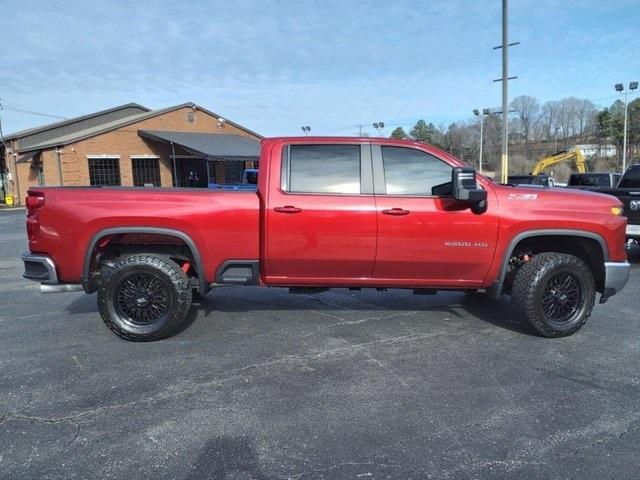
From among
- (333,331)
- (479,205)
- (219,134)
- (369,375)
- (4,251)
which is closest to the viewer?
(369,375)

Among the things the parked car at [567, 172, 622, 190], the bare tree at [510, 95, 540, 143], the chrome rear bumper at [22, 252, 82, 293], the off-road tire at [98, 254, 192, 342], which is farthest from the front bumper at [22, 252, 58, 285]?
the bare tree at [510, 95, 540, 143]

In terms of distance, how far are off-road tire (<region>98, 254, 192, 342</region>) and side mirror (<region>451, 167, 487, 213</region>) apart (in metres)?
2.75

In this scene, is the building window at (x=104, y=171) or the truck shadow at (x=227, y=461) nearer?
the truck shadow at (x=227, y=461)

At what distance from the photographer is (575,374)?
14.1 ft

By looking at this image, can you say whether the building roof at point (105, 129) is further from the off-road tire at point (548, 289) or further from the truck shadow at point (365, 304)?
the off-road tire at point (548, 289)

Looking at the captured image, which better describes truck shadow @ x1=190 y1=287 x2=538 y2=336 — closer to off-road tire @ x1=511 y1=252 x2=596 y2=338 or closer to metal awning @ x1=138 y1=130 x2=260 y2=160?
off-road tire @ x1=511 y1=252 x2=596 y2=338

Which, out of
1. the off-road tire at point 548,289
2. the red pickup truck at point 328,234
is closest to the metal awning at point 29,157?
the red pickup truck at point 328,234

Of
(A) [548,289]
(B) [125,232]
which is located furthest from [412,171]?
(B) [125,232]

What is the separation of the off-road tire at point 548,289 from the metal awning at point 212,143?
26.7 metres

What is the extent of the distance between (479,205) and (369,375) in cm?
196

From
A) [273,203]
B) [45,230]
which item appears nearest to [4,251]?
[45,230]

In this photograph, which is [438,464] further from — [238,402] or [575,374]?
[575,374]

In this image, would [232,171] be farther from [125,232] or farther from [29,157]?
[125,232]

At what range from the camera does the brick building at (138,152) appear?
33.8 metres
